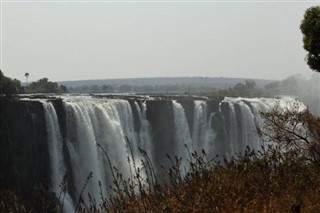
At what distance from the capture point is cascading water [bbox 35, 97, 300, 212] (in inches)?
1115

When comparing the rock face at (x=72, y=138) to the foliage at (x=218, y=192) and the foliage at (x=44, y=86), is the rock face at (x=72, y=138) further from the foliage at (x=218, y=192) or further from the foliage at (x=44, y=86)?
the foliage at (x=44, y=86)

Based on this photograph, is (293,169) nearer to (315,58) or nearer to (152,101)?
(315,58)

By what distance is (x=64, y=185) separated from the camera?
3699 mm

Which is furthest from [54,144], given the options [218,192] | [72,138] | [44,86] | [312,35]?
[44,86]

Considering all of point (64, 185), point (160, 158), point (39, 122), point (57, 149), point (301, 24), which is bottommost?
point (160, 158)

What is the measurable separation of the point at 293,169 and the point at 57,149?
23.4 metres

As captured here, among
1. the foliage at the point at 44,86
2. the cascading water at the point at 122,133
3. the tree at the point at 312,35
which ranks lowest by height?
the cascading water at the point at 122,133

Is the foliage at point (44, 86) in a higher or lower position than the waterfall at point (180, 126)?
higher

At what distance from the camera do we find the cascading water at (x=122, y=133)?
28328mm

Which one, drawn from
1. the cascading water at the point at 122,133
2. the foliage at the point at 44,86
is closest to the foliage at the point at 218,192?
the cascading water at the point at 122,133

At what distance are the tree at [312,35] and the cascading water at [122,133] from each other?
11.3 metres

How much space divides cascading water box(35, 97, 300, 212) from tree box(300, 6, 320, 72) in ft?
37.2

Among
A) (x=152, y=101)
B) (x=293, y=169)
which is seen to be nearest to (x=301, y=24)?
(x=293, y=169)

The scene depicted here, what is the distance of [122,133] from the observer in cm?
3241
